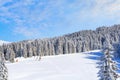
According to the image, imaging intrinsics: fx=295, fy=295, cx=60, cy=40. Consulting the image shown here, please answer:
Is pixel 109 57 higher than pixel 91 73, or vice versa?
pixel 109 57

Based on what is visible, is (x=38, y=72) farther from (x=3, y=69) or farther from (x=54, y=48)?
(x=54, y=48)

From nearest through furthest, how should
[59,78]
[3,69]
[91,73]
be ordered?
[3,69] < [59,78] < [91,73]

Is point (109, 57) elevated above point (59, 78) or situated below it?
above

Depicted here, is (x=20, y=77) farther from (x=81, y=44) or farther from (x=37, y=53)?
(x=81, y=44)

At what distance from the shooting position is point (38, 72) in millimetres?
85125

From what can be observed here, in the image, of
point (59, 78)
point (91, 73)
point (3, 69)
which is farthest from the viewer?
point (91, 73)

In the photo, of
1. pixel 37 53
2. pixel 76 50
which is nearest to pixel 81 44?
pixel 76 50

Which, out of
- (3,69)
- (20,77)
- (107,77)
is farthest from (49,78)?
(107,77)

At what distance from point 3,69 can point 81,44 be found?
148490 mm

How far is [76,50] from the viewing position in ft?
604

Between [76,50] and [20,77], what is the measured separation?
109250mm

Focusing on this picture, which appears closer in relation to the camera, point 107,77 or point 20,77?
point 107,77

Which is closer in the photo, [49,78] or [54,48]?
[49,78]

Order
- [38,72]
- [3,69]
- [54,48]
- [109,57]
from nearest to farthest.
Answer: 1. [109,57]
2. [3,69]
3. [38,72]
4. [54,48]
